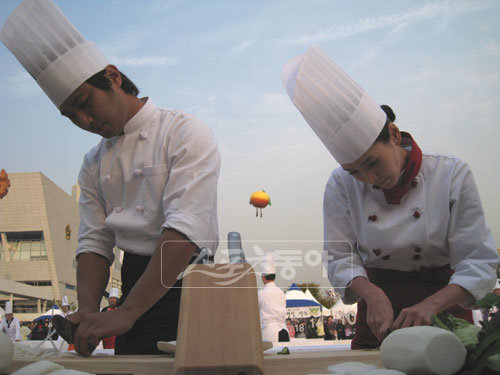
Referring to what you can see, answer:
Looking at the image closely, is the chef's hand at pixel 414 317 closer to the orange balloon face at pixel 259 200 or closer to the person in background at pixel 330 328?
the orange balloon face at pixel 259 200

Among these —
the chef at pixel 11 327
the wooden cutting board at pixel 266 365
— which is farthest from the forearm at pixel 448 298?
the chef at pixel 11 327

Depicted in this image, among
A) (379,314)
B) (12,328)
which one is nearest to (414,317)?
(379,314)

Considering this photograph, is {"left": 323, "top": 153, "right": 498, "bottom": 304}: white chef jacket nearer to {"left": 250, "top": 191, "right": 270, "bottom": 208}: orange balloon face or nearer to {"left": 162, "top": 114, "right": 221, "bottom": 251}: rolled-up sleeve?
{"left": 162, "top": 114, "right": 221, "bottom": 251}: rolled-up sleeve

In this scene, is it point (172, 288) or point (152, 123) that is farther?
point (152, 123)

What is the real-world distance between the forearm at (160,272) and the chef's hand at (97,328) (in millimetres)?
25

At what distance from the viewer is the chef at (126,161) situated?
1.40 meters

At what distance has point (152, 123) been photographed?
157 cm

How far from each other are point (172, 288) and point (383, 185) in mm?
751

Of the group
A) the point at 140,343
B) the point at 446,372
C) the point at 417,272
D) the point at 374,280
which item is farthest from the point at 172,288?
the point at 446,372

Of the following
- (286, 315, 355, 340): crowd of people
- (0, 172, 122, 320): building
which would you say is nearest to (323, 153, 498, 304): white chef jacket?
→ (286, 315, 355, 340): crowd of people

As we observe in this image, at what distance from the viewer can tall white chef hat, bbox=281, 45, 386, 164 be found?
1480 millimetres

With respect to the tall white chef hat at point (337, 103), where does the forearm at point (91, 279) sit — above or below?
below

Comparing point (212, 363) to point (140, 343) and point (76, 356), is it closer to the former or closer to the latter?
point (76, 356)

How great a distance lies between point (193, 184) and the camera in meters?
1.36
